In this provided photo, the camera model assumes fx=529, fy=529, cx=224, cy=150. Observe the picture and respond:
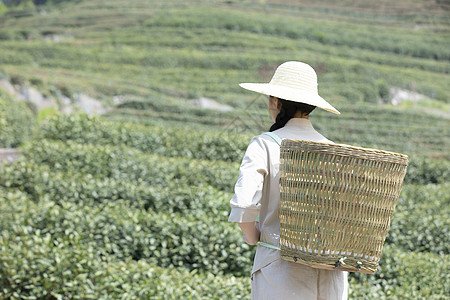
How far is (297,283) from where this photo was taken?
1757mm

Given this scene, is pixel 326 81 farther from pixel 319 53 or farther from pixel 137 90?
pixel 137 90

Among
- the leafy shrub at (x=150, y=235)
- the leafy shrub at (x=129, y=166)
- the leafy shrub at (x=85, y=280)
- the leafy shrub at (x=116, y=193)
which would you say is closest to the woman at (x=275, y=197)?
the leafy shrub at (x=85, y=280)

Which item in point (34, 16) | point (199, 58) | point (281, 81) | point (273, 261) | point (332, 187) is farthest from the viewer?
point (34, 16)

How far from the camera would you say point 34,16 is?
33469mm

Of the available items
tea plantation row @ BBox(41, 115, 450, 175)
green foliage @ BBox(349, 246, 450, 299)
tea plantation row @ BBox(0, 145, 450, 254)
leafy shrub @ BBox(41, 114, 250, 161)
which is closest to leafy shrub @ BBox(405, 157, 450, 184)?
tea plantation row @ BBox(0, 145, 450, 254)

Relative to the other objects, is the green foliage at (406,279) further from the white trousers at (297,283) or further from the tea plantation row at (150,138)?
the tea plantation row at (150,138)

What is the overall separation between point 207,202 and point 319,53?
26485mm

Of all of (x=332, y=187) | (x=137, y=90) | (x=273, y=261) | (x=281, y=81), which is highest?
(x=281, y=81)

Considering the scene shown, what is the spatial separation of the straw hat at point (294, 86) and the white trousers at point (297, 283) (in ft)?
1.90

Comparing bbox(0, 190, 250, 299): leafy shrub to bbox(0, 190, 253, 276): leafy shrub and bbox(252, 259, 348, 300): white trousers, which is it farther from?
bbox(252, 259, 348, 300): white trousers

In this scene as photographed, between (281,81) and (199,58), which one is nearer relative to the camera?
(281,81)

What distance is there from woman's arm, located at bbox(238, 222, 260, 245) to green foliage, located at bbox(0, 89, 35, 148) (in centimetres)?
848

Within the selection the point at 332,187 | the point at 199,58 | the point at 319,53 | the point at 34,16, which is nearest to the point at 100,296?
the point at 332,187

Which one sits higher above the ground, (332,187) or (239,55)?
(332,187)
